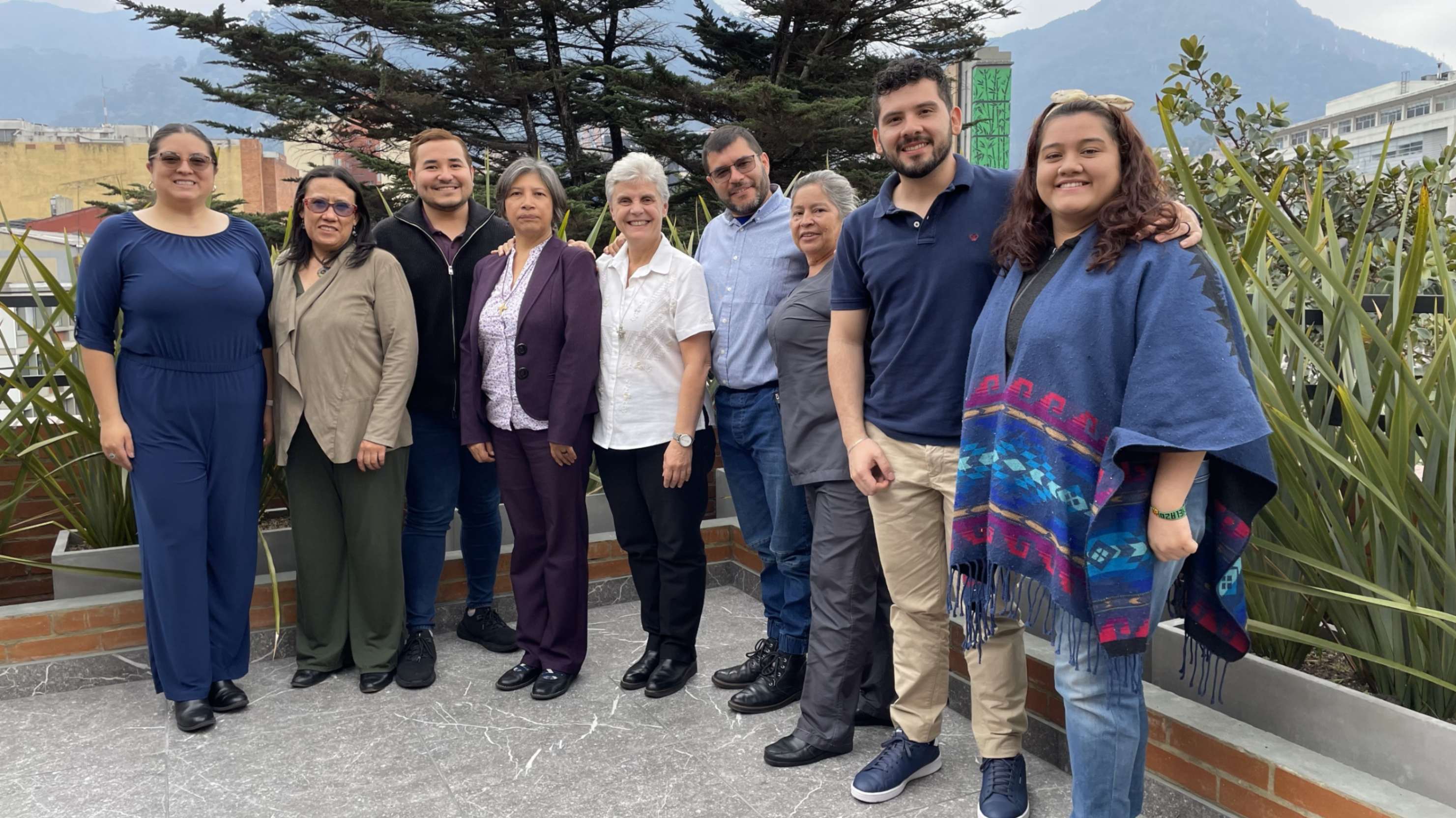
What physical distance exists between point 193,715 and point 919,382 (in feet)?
6.97

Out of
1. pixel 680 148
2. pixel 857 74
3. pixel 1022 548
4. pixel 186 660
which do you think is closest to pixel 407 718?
pixel 186 660

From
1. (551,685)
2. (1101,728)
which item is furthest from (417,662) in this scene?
(1101,728)

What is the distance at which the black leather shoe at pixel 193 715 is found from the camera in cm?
279

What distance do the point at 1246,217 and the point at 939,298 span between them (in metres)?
2.06

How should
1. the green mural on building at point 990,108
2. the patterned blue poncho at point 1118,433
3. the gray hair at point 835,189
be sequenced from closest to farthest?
the patterned blue poncho at point 1118,433 < the gray hair at point 835,189 < the green mural on building at point 990,108

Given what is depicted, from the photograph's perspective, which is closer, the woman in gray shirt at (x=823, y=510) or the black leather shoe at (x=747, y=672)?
the woman in gray shirt at (x=823, y=510)

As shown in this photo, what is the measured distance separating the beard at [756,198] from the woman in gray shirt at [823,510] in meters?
0.26

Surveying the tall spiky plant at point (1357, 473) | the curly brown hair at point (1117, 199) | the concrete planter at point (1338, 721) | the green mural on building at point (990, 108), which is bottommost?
the concrete planter at point (1338, 721)

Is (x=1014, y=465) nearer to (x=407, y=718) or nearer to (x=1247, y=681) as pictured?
(x=1247, y=681)

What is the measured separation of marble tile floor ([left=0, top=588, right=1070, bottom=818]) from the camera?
2.35 m

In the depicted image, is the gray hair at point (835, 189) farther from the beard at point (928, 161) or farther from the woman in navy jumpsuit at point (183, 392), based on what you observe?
the woman in navy jumpsuit at point (183, 392)

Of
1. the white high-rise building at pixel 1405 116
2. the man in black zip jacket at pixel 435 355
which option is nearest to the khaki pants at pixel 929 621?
the man in black zip jacket at pixel 435 355

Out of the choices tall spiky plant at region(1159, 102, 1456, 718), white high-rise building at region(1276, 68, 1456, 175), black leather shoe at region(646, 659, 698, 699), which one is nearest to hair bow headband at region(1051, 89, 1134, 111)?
tall spiky plant at region(1159, 102, 1456, 718)

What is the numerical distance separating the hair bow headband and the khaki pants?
748mm
